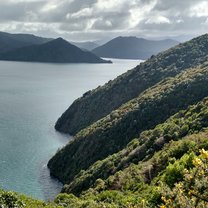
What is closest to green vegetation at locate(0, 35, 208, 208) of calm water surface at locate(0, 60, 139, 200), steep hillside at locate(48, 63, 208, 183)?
steep hillside at locate(48, 63, 208, 183)

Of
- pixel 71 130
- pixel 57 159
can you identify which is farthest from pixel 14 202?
pixel 71 130

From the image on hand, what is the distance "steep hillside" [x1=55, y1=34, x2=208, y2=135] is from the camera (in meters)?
138

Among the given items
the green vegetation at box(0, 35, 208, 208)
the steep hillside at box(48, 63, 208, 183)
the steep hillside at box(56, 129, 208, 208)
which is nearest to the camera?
the green vegetation at box(0, 35, 208, 208)

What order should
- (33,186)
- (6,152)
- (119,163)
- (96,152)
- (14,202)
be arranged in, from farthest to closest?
1. (6,152)
2. (96,152)
3. (33,186)
4. (119,163)
5. (14,202)

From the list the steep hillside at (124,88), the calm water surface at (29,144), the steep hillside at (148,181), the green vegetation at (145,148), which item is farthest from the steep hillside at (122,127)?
the steep hillside at (124,88)

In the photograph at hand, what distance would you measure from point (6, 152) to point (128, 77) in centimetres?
6246

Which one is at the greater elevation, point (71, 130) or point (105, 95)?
point (105, 95)

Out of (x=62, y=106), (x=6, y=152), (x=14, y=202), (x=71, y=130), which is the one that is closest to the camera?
(x=14, y=202)

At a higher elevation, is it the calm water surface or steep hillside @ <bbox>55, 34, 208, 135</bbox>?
steep hillside @ <bbox>55, 34, 208, 135</bbox>

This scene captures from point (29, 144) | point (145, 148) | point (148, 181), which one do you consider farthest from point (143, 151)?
point (29, 144)

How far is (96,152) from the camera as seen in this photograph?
294ft

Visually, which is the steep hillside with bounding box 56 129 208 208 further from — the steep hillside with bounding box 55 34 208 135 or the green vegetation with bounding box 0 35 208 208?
the steep hillside with bounding box 55 34 208 135

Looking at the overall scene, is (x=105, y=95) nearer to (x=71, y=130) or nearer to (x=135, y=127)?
(x=71, y=130)

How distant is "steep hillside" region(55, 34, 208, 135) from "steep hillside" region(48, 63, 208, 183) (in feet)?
118
